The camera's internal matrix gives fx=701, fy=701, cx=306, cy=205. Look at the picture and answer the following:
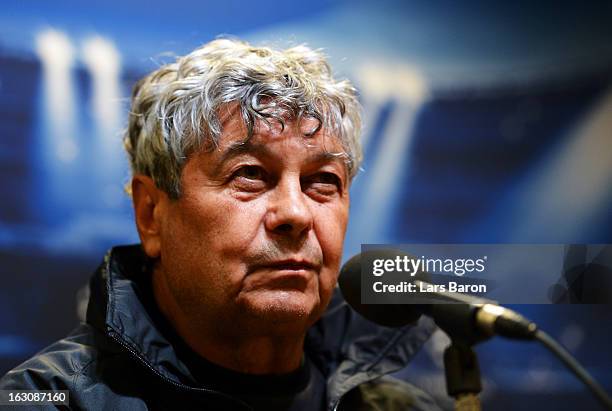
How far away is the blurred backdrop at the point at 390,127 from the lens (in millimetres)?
1806

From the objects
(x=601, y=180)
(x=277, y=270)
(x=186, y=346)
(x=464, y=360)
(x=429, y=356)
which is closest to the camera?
(x=464, y=360)

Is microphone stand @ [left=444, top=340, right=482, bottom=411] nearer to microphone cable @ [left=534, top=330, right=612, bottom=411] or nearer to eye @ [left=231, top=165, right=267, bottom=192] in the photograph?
microphone cable @ [left=534, top=330, right=612, bottom=411]

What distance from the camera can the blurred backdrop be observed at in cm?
181

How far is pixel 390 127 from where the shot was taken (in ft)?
6.68

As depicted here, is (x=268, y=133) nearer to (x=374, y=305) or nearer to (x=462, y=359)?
(x=374, y=305)

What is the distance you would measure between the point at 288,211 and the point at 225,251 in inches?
6.0

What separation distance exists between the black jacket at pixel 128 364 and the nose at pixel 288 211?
35cm

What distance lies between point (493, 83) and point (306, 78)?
0.72m

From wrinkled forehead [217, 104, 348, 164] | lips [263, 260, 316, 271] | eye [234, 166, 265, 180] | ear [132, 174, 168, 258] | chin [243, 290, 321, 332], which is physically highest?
wrinkled forehead [217, 104, 348, 164]

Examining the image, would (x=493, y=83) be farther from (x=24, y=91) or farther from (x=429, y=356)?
(x=24, y=91)

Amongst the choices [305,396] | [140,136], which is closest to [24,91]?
[140,136]

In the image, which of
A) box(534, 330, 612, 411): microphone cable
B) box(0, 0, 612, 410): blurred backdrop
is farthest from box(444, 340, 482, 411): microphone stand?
box(0, 0, 612, 410): blurred backdrop

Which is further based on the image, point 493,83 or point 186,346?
point 493,83

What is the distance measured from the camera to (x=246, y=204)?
1452mm
